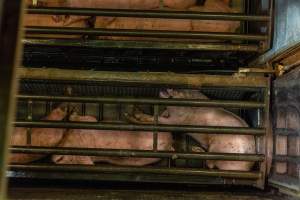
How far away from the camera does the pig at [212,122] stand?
225 cm

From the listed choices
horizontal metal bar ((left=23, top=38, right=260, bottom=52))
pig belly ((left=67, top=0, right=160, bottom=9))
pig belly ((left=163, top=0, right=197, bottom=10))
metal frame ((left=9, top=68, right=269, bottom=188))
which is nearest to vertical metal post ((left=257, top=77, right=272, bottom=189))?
metal frame ((left=9, top=68, right=269, bottom=188))

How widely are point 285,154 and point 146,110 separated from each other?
0.94 metres

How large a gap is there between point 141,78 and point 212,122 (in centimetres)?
51

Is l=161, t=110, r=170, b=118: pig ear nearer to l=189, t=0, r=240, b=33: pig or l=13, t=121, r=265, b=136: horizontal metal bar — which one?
l=13, t=121, r=265, b=136: horizontal metal bar

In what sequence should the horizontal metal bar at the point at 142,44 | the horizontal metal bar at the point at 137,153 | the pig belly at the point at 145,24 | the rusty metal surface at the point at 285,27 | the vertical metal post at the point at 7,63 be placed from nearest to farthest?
the vertical metal post at the point at 7,63
the rusty metal surface at the point at 285,27
the horizontal metal bar at the point at 137,153
the horizontal metal bar at the point at 142,44
the pig belly at the point at 145,24

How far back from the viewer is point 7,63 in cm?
66

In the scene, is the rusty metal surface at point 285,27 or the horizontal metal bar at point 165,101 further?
the horizontal metal bar at point 165,101

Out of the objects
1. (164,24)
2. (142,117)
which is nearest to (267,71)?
(164,24)

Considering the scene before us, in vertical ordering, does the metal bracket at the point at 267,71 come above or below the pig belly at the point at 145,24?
below

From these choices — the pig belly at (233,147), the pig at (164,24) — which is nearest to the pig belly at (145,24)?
the pig at (164,24)

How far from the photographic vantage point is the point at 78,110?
259cm

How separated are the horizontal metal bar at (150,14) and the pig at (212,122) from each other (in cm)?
46

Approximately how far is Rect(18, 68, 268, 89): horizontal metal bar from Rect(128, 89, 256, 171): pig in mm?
233

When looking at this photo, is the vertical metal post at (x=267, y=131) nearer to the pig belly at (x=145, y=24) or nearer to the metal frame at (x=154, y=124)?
the metal frame at (x=154, y=124)
